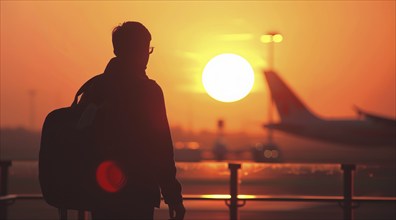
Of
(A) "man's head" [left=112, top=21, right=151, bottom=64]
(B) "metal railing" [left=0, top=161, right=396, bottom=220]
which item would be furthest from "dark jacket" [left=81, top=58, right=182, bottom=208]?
(B) "metal railing" [left=0, top=161, right=396, bottom=220]

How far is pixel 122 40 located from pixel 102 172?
72 centimetres

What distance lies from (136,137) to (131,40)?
0.53 metres

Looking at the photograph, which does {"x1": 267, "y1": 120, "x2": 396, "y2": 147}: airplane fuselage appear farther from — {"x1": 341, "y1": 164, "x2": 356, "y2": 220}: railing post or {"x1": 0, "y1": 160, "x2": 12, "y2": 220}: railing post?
Result: {"x1": 0, "y1": 160, "x2": 12, "y2": 220}: railing post

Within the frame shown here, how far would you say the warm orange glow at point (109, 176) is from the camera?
3.35 meters

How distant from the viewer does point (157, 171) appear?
3512mm

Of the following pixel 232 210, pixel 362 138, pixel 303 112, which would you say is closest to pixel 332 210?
pixel 232 210

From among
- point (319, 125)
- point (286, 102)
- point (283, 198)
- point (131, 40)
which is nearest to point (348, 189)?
point (283, 198)

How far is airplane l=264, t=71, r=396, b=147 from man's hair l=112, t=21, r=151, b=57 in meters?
45.1

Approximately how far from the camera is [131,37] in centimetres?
378

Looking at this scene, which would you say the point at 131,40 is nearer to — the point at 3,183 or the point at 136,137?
the point at 136,137

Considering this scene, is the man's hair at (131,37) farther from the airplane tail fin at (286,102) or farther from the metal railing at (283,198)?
the airplane tail fin at (286,102)

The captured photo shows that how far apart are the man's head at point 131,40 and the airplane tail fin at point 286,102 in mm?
56394

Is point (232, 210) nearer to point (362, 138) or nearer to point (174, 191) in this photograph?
point (174, 191)

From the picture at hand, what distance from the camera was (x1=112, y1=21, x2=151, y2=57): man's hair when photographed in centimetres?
378
